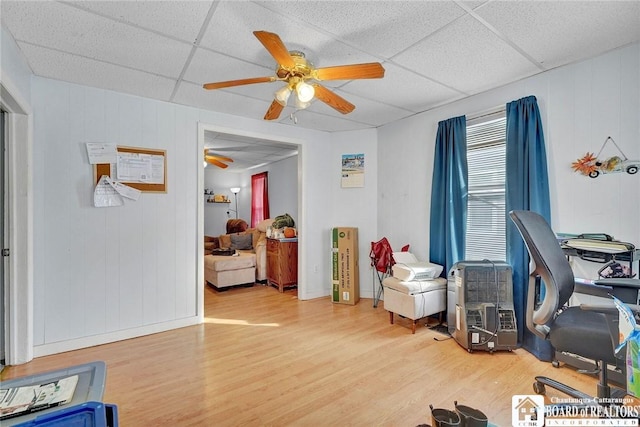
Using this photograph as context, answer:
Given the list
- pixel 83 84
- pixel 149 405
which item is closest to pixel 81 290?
pixel 149 405

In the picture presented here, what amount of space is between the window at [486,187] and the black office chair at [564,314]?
1098 millimetres

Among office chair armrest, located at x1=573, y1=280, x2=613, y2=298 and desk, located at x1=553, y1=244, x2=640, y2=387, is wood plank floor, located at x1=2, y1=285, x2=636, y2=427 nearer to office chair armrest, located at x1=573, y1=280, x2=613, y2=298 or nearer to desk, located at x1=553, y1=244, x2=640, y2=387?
desk, located at x1=553, y1=244, x2=640, y2=387

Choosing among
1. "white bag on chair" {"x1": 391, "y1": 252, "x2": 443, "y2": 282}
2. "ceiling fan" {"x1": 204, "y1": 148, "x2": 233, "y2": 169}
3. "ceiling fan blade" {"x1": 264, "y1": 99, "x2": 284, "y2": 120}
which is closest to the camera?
"ceiling fan blade" {"x1": 264, "y1": 99, "x2": 284, "y2": 120}

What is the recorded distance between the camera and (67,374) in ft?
3.57

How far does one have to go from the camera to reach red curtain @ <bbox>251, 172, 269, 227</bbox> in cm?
678

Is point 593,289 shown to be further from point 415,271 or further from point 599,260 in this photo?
point 415,271

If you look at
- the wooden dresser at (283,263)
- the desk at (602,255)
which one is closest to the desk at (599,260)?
the desk at (602,255)

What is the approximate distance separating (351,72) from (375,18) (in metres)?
0.33

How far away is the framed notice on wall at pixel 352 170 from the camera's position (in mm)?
4230

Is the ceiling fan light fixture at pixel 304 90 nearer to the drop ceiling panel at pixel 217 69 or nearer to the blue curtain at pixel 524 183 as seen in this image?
the drop ceiling panel at pixel 217 69

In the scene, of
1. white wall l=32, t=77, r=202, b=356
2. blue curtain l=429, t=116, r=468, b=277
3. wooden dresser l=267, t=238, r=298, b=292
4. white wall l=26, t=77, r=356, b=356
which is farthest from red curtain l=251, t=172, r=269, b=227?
blue curtain l=429, t=116, r=468, b=277

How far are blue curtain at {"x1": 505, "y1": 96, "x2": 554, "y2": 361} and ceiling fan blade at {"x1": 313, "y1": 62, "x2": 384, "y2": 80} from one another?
59.9 inches

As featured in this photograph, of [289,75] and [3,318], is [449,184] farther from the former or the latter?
[3,318]

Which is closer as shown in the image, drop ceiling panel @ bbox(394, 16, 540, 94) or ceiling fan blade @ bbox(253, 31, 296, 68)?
ceiling fan blade @ bbox(253, 31, 296, 68)
